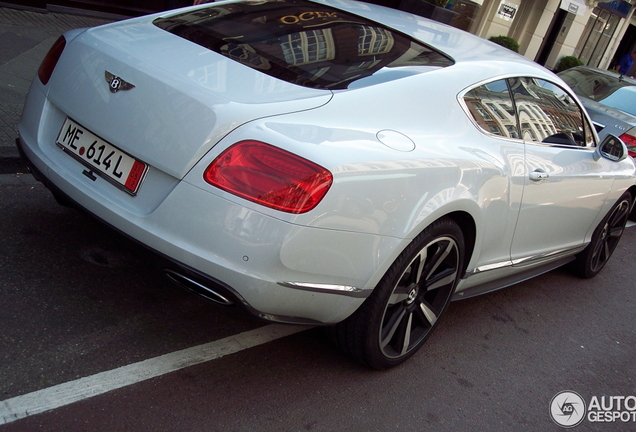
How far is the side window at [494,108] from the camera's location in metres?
3.16

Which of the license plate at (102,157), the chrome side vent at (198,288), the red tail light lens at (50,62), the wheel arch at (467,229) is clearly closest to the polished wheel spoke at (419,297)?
the wheel arch at (467,229)

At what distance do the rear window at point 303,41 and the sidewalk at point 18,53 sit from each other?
6.58ft

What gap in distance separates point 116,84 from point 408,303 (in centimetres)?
168

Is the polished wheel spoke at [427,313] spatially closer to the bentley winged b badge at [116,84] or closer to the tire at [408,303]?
the tire at [408,303]

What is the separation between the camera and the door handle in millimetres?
3436

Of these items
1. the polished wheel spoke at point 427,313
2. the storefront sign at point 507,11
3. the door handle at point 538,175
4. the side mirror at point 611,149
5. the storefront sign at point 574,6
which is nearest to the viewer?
the polished wheel spoke at point 427,313

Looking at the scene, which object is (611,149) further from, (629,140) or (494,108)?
(629,140)

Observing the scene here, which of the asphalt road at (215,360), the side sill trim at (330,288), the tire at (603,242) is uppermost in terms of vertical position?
the side sill trim at (330,288)

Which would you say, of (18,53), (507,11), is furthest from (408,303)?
(507,11)

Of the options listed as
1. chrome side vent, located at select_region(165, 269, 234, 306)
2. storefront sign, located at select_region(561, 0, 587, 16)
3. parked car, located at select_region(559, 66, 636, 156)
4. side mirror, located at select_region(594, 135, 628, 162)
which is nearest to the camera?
chrome side vent, located at select_region(165, 269, 234, 306)

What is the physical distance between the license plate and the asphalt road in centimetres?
24

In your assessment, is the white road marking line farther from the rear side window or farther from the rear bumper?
the rear side window

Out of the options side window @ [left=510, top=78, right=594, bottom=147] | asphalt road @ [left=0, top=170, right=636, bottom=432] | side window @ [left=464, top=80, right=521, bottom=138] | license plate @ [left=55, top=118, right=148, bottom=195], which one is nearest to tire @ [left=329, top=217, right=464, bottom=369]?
asphalt road @ [left=0, top=170, right=636, bottom=432]

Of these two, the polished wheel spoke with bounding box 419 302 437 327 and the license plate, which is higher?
the license plate
